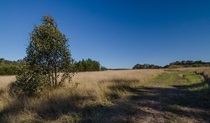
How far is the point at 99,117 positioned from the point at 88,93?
291 centimetres

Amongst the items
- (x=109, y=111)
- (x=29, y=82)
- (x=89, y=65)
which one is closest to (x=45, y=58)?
(x=29, y=82)

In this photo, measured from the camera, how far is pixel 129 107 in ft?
23.9

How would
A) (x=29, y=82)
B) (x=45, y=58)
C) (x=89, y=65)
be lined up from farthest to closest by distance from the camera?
(x=89, y=65), (x=45, y=58), (x=29, y=82)

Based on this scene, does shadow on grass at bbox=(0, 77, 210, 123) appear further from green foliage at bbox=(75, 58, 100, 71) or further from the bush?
green foliage at bbox=(75, 58, 100, 71)

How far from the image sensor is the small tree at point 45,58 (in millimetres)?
10117

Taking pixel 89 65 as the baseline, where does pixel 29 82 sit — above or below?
below

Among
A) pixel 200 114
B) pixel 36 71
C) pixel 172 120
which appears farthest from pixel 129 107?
pixel 36 71

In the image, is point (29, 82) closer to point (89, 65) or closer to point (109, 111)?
point (109, 111)

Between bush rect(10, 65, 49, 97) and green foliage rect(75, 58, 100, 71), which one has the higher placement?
green foliage rect(75, 58, 100, 71)

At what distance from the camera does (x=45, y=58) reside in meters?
10.9

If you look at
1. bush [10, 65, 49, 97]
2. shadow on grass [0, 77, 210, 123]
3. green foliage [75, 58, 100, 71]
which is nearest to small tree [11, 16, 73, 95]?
bush [10, 65, 49, 97]

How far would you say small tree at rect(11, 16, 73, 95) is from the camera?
10.1 m

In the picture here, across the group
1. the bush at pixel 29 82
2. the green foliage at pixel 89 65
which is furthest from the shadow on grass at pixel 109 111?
the green foliage at pixel 89 65

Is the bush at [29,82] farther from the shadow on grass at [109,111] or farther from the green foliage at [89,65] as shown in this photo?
the green foliage at [89,65]
